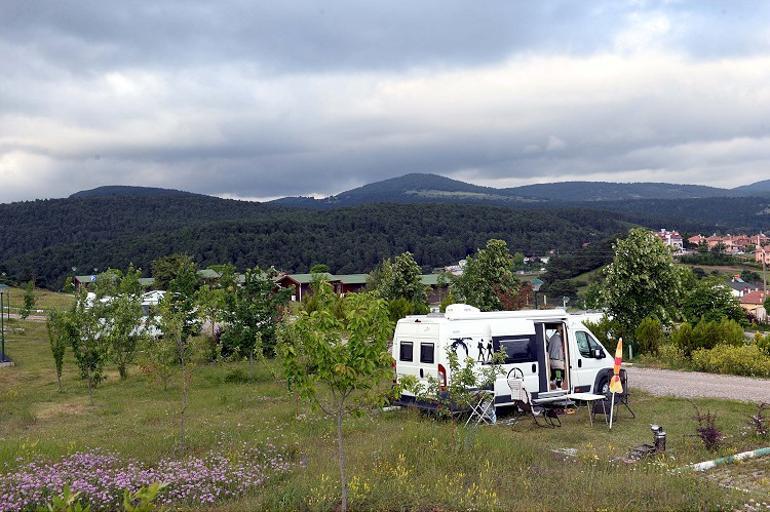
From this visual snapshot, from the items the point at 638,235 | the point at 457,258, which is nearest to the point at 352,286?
the point at 457,258

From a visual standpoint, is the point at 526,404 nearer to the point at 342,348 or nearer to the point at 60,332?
the point at 342,348

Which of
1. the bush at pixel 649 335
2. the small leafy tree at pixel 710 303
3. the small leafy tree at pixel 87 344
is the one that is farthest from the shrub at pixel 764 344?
the small leafy tree at pixel 87 344

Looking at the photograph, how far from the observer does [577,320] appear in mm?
15359

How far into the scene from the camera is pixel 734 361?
20.0m

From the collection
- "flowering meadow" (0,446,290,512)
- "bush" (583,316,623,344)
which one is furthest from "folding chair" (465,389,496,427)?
"bush" (583,316,623,344)

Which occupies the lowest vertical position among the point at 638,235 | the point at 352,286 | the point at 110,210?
the point at 352,286

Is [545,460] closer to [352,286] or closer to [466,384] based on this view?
[466,384]

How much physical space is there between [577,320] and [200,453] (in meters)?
9.14

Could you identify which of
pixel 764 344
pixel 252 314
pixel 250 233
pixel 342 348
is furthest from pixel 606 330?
pixel 250 233

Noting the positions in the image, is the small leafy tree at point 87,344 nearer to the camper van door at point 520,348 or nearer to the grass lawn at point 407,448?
the grass lawn at point 407,448

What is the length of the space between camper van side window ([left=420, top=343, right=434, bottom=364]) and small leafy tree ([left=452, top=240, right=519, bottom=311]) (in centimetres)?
1984

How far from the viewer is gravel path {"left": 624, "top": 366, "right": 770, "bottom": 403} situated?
1628 cm

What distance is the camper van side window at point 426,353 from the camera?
46.1ft

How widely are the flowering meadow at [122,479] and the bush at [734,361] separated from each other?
632 inches
